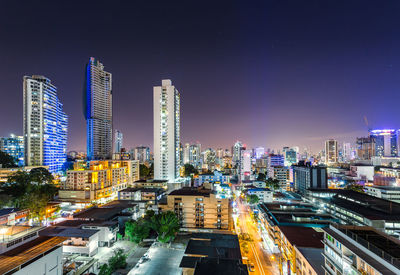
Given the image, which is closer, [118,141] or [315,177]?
[315,177]

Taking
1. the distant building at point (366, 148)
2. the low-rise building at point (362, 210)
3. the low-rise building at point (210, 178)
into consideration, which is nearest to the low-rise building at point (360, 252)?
the low-rise building at point (362, 210)

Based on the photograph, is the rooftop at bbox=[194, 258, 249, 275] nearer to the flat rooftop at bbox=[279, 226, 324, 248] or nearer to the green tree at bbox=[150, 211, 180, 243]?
the flat rooftop at bbox=[279, 226, 324, 248]

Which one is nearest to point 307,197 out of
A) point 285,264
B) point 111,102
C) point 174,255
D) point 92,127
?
point 285,264

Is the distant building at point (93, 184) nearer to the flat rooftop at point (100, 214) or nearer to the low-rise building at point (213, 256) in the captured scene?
the flat rooftop at point (100, 214)

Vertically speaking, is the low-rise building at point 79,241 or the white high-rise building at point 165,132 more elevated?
the white high-rise building at point 165,132

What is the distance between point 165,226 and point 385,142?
130 m

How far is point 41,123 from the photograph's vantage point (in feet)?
170

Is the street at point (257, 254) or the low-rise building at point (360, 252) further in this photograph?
the street at point (257, 254)

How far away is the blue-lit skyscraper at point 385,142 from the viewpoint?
100 metres

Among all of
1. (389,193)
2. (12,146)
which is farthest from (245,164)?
(12,146)

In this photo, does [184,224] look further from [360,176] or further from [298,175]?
[360,176]

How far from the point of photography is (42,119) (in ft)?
171

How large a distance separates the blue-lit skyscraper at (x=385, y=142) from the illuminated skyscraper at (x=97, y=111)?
13592cm

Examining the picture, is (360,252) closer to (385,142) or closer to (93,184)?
(93,184)
